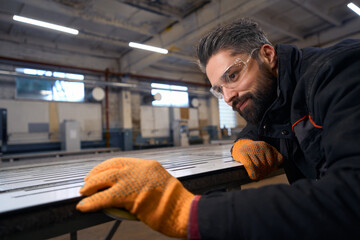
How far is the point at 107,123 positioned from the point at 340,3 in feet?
22.2

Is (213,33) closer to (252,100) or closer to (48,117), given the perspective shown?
(252,100)

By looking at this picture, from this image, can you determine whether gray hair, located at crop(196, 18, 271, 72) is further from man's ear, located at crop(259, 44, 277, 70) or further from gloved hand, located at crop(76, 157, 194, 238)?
gloved hand, located at crop(76, 157, 194, 238)

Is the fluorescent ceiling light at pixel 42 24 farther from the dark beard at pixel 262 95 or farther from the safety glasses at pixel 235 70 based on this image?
the dark beard at pixel 262 95

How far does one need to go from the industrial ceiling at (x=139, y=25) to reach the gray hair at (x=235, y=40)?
3.36m

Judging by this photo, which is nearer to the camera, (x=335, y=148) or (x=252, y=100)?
(x=335, y=148)

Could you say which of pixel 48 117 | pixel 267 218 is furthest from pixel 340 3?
pixel 48 117

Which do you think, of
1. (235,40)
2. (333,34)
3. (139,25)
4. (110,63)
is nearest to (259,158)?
(235,40)

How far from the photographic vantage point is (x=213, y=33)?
1.19 meters

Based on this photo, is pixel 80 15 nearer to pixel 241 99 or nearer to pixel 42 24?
pixel 42 24

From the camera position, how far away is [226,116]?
9938 millimetres

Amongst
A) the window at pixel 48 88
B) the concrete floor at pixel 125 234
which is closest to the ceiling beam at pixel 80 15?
the window at pixel 48 88

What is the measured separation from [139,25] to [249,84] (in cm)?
507

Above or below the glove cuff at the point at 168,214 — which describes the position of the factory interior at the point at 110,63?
above

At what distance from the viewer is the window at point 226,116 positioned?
32.1ft
